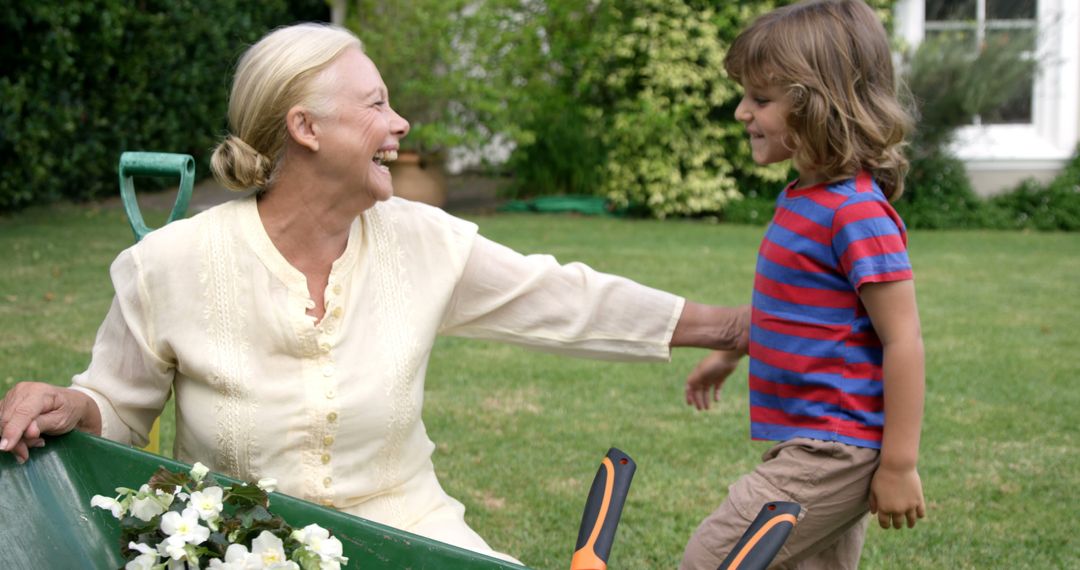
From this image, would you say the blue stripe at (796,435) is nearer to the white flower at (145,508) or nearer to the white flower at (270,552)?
the white flower at (270,552)

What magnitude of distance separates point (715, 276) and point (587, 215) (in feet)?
Result: 11.5

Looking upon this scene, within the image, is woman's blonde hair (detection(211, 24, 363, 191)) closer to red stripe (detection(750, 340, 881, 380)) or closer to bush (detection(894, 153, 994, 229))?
red stripe (detection(750, 340, 881, 380))

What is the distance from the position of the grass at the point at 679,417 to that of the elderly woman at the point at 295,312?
1.20 meters

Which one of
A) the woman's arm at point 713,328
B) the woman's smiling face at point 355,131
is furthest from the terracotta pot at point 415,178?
the woman's smiling face at point 355,131

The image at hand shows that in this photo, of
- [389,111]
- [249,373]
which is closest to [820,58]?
[389,111]

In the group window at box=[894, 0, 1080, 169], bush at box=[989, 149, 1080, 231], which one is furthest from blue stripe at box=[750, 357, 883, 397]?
window at box=[894, 0, 1080, 169]

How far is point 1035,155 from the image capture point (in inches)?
426

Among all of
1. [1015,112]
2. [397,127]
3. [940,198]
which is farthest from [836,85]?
[1015,112]

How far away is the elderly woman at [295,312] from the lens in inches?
82.8

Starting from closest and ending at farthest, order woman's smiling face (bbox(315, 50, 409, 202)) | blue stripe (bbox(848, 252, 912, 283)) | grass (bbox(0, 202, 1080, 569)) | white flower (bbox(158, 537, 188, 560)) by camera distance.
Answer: white flower (bbox(158, 537, 188, 560)) → blue stripe (bbox(848, 252, 912, 283)) → woman's smiling face (bbox(315, 50, 409, 202)) → grass (bbox(0, 202, 1080, 569))

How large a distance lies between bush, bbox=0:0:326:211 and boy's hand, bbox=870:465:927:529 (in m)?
6.87

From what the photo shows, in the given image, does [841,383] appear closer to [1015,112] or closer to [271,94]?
[271,94]

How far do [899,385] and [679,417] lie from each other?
2.53 metres

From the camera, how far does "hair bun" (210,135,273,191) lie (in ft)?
7.04
